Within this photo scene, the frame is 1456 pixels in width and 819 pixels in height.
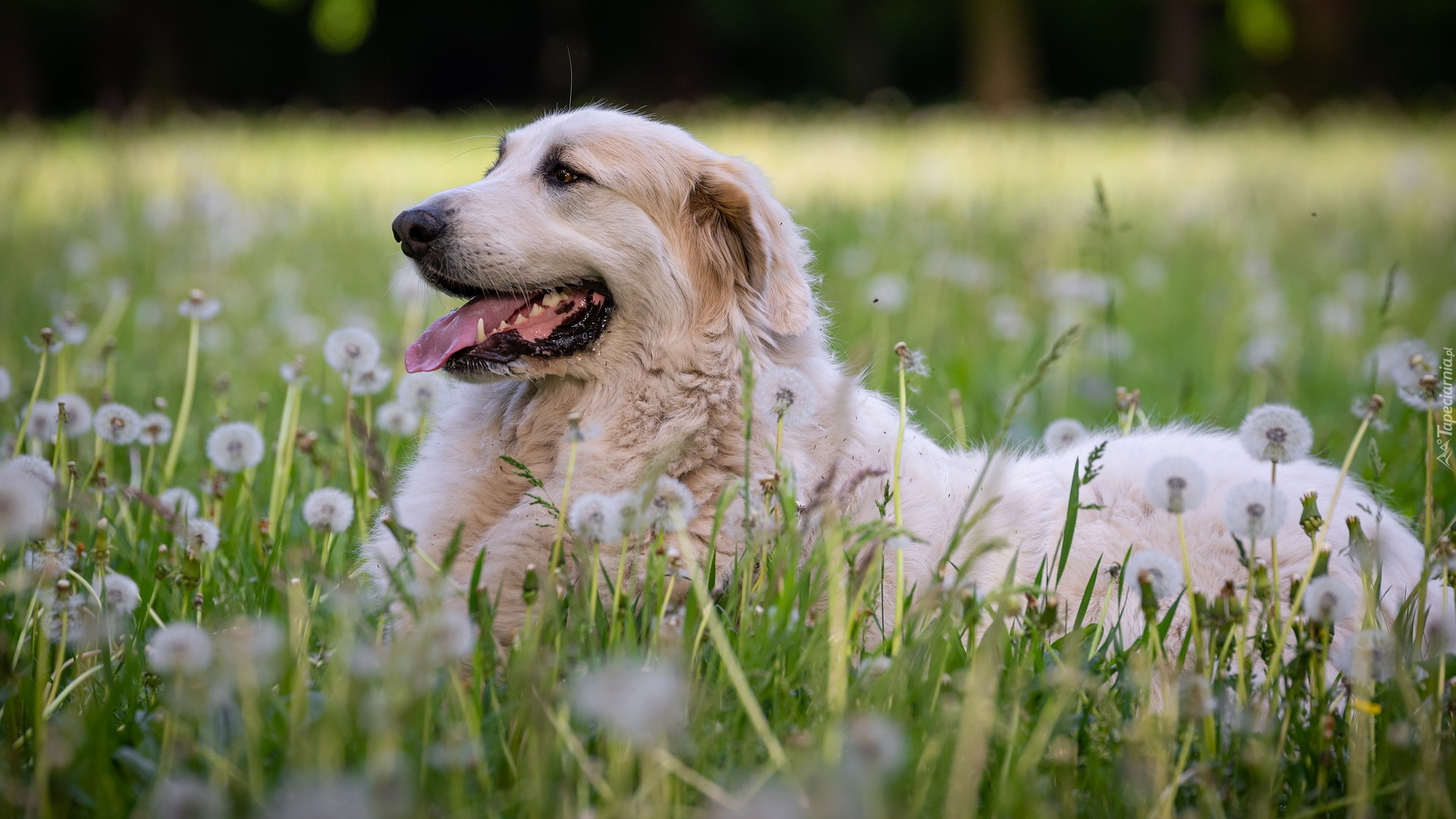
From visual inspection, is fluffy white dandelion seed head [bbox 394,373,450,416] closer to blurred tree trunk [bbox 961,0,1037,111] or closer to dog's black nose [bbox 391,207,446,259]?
dog's black nose [bbox 391,207,446,259]

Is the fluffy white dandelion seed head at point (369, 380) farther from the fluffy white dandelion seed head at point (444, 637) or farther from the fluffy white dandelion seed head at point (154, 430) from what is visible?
the fluffy white dandelion seed head at point (444, 637)

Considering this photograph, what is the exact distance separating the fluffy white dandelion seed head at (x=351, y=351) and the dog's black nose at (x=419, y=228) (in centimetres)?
27

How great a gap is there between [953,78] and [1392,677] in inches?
1586

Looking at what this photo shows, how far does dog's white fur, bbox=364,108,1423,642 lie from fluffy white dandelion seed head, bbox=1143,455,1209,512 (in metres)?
0.58

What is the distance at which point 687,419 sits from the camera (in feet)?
9.31

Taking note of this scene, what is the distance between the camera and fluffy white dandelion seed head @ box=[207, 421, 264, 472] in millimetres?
2775

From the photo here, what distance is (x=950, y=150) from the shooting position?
12.4m

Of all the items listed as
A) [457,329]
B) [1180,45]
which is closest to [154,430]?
[457,329]

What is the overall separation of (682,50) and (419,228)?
1236 inches

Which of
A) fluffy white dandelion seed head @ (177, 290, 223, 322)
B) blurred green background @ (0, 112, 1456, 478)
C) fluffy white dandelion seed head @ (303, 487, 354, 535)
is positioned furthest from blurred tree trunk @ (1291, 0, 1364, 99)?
fluffy white dandelion seed head @ (303, 487, 354, 535)

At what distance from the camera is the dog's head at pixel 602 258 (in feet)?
9.67

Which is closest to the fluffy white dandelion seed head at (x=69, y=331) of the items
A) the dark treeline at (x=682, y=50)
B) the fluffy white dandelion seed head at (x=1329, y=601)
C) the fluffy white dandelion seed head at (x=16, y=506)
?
the fluffy white dandelion seed head at (x=16, y=506)

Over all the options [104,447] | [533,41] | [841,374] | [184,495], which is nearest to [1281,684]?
[841,374]

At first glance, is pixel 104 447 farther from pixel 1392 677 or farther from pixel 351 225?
pixel 351 225
